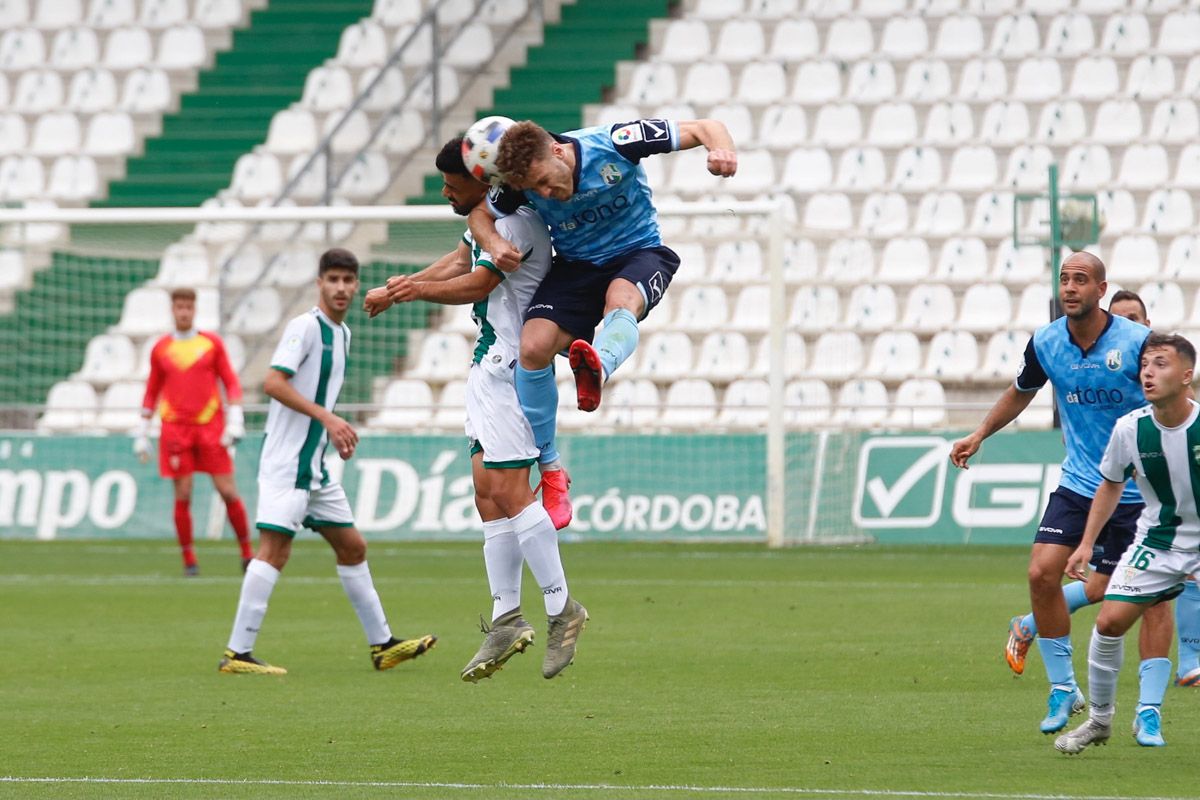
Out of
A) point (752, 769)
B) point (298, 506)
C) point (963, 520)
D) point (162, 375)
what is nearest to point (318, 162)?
point (162, 375)

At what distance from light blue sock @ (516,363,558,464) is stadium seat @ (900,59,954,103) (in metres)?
16.2

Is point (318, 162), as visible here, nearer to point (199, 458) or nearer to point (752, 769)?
point (199, 458)

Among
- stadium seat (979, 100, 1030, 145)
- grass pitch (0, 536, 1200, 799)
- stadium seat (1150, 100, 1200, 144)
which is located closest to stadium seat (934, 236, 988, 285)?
stadium seat (979, 100, 1030, 145)

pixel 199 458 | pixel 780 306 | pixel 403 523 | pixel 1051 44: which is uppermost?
pixel 1051 44

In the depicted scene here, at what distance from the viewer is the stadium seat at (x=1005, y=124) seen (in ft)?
73.7

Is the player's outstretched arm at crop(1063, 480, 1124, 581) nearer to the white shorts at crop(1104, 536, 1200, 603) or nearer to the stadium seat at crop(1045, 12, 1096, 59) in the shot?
the white shorts at crop(1104, 536, 1200, 603)

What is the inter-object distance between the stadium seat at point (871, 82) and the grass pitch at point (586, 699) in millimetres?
8936

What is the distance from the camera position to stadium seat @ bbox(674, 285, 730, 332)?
21516 mm

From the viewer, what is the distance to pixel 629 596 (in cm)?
1422

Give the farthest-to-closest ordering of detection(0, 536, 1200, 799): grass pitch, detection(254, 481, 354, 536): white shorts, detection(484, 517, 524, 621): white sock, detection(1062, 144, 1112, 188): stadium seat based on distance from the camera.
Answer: detection(1062, 144, 1112, 188): stadium seat
detection(254, 481, 354, 536): white shorts
detection(484, 517, 524, 621): white sock
detection(0, 536, 1200, 799): grass pitch

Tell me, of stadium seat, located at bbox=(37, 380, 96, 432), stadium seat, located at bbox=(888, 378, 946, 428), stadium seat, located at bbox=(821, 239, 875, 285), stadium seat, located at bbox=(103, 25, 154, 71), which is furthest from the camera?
stadium seat, located at bbox=(103, 25, 154, 71)

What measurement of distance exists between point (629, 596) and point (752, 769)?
7208mm

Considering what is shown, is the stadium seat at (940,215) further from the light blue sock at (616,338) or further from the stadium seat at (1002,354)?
the light blue sock at (616,338)

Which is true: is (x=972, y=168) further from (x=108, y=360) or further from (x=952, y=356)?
(x=108, y=360)
